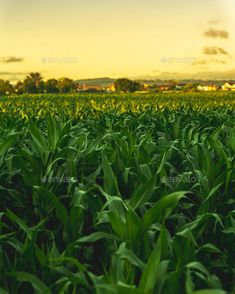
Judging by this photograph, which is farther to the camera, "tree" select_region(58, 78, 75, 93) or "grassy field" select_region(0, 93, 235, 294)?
"tree" select_region(58, 78, 75, 93)

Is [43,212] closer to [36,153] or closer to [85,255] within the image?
[85,255]

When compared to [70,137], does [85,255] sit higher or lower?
lower

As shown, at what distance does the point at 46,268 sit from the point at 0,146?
5.90 feet

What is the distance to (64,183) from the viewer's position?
11.5 feet

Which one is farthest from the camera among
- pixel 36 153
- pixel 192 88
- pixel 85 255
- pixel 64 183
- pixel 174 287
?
pixel 192 88

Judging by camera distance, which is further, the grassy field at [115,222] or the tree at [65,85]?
the tree at [65,85]

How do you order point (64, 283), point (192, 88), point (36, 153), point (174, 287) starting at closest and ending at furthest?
point (174, 287) < point (64, 283) < point (36, 153) < point (192, 88)

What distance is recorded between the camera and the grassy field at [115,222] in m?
1.85

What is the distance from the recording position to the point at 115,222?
6.96 feet

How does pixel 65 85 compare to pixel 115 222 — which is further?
pixel 65 85

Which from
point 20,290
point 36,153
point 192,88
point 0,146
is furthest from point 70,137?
point 192,88

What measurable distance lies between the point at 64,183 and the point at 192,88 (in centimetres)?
4212

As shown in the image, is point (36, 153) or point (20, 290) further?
point (36, 153)

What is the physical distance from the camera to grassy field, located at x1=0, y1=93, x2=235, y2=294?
1.85 meters
